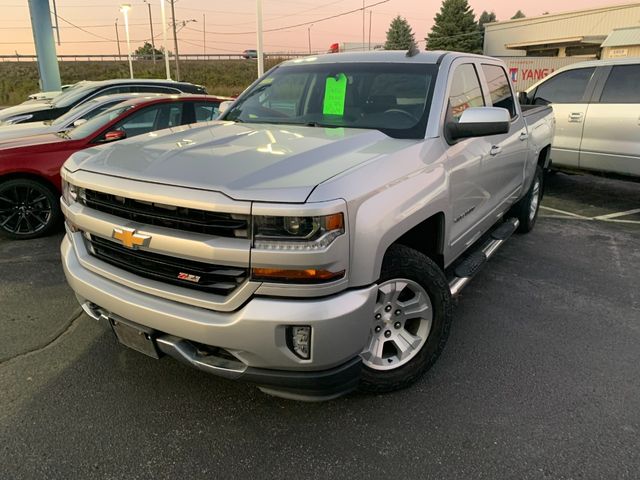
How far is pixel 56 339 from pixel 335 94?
8.61 feet

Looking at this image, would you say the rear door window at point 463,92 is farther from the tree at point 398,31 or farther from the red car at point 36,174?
the tree at point 398,31

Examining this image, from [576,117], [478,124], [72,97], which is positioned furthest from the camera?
[72,97]

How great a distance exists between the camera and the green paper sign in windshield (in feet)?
12.1

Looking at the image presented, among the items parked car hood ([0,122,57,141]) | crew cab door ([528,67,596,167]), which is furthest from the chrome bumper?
crew cab door ([528,67,596,167])

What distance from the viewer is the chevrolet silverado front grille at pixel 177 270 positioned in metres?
2.25

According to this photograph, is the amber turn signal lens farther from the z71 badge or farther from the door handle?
the door handle

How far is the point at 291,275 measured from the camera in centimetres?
217

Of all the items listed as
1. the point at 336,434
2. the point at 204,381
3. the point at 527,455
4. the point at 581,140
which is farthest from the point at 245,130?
the point at 581,140

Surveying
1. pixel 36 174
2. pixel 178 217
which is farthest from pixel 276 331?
pixel 36 174

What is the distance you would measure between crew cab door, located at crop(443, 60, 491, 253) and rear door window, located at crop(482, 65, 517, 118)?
1.31 ft

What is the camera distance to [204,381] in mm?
3014

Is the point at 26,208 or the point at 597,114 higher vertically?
the point at 597,114

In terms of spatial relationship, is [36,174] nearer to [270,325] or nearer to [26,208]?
[26,208]

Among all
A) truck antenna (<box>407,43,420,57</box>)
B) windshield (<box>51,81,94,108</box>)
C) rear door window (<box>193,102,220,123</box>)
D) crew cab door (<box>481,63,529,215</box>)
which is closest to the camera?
truck antenna (<box>407,43,420,57</box>)
